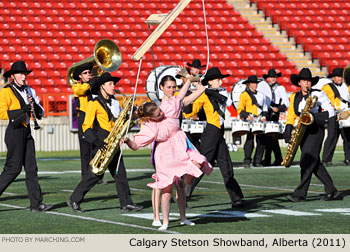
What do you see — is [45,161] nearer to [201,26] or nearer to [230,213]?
[230,213]

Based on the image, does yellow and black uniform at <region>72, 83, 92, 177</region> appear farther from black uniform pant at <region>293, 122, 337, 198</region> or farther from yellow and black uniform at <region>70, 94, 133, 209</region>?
black uniform pant at <region>293, 122, 337, 198</region>

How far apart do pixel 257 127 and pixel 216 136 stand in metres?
5.86

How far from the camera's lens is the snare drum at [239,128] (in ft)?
52.8

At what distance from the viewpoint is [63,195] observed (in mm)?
12039

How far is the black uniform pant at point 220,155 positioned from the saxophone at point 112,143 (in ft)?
4.02

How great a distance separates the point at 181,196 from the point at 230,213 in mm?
1351

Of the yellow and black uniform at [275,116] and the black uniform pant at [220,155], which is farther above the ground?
the black uniform pant at [220,155]

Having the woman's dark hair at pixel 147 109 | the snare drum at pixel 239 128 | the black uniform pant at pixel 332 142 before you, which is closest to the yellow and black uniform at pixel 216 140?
the woman's dark hair at pixel 147 109

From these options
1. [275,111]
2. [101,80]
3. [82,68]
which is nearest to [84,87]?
[82,68]

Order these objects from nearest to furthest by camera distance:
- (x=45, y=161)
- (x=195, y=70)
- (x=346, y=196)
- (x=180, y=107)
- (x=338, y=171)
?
(x=180, y=107) → (x=346, y=196) → (x=195, y=70) → (x=338, y=171) → (x=45, y=161)

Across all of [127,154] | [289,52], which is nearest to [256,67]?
[289,52]

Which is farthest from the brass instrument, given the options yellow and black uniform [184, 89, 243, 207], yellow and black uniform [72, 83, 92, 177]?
yellow and black uniform [184, 89, 243, 207]

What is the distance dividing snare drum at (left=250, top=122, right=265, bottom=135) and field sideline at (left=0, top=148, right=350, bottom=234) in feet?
4.14

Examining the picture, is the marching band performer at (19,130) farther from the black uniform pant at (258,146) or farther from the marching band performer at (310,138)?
the black uniform pant at (258,146)
